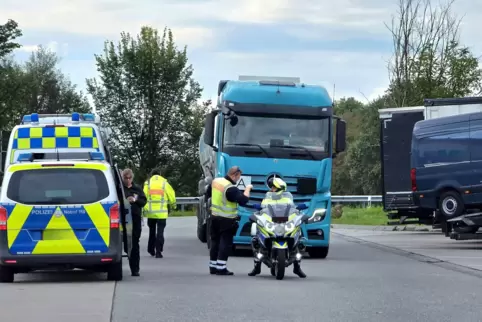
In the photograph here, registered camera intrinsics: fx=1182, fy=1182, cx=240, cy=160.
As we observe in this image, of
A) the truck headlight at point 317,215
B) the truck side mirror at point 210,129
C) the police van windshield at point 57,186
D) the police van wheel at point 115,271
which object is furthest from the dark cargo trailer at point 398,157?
the police van windshield at point 57,186

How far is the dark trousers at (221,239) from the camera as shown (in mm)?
18000

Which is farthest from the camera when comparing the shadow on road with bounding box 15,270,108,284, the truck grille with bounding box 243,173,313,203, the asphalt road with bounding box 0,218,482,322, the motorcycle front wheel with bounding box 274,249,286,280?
the truck grille with bounding box 243,173,313,203

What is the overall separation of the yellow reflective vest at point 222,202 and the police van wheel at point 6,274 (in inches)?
132

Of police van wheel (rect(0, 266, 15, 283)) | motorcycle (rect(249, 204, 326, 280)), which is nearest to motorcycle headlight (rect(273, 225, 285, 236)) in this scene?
motorcycle (rect(249, 204, 326, 280))

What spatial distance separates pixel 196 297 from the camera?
14.3m

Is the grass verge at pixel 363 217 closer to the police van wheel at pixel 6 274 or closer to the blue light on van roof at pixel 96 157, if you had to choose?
the blue light on van roof at pixel 96 157

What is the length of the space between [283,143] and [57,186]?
693 centimetres

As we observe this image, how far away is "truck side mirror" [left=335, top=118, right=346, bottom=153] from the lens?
A: 73.0ft

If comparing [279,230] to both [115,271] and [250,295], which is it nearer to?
[115,271]

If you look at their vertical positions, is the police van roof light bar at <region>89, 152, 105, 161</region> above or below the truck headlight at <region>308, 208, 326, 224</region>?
above

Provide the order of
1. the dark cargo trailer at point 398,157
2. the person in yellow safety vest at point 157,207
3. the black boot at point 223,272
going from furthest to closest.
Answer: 1. the dark cargo trailer at point 398,157
2. the person in yellow safety vest at point 157,207
3. the black boot at point 223,272

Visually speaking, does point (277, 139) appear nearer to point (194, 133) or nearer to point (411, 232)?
point (411, 232)

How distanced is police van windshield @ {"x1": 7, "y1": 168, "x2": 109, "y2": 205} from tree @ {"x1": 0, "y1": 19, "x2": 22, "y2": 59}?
45061mm

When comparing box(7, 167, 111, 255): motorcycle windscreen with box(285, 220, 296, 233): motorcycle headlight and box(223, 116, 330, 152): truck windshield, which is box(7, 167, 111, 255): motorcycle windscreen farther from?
box(223, 116, 330, 152): truck windshield
